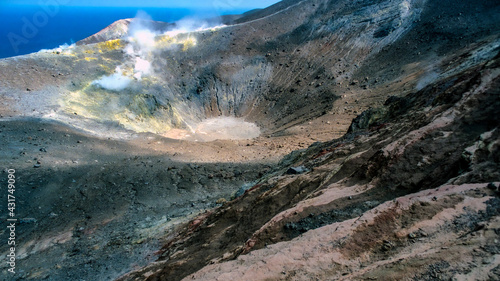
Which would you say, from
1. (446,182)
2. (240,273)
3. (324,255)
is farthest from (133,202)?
(446,182)

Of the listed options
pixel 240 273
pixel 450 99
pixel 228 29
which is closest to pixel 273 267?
pixel 240 273

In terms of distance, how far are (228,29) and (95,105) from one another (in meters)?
24.5

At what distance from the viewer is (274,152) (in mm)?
18969

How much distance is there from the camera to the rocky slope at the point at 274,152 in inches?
171

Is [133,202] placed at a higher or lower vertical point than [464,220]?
higher

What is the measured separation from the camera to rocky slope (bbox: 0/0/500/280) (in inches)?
171

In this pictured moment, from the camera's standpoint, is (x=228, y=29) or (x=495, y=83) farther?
(x=228, y=29)

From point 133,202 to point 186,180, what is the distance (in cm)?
297

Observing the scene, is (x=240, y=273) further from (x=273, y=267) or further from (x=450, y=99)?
(x=450, y=99)

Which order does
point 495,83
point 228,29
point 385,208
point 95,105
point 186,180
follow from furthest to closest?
point 228,29 → point 95,105 → point 186,180 → point 495,83 → point 385,208

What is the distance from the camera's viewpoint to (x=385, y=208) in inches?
185

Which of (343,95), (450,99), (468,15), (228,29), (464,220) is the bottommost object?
(464,220)

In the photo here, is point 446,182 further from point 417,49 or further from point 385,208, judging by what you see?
point 417,49

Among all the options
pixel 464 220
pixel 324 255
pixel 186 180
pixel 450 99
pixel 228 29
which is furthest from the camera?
pixel 228 29
